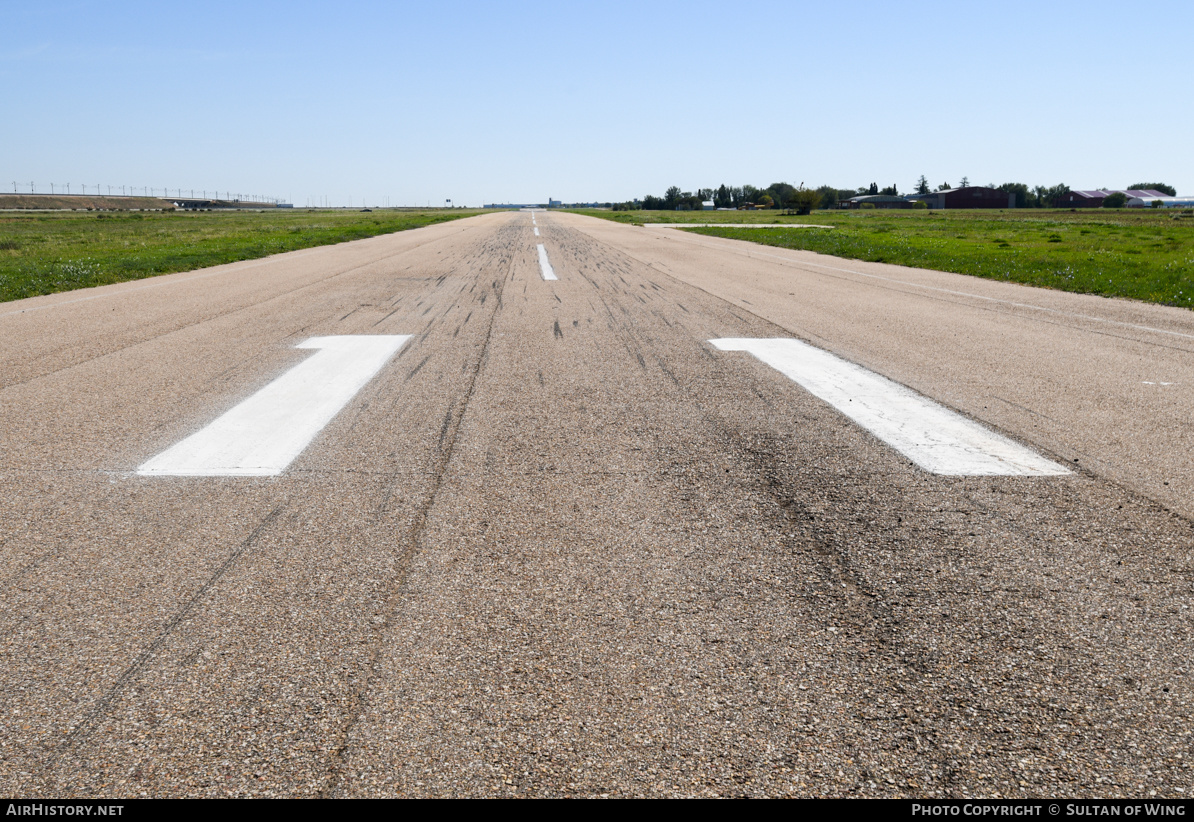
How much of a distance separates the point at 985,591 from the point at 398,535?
2079 mm

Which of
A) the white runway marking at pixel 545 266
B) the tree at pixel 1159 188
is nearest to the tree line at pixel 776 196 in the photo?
the tree at pixel 1159 188

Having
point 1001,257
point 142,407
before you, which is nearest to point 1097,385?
point 142,407

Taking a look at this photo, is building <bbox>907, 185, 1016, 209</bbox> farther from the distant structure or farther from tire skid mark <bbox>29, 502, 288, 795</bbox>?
tire skid mark <bbox>29, 502, 288, 795</bbox>

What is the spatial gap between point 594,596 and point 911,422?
2779 mm

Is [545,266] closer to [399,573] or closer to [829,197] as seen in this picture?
[399,573]

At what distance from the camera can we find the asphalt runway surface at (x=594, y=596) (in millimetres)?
1799

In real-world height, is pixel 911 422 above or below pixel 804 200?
below

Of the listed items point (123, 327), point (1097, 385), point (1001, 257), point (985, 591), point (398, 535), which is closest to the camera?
point (985, 591)

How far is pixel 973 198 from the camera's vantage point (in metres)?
147

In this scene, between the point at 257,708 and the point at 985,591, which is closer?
the point at 257,708

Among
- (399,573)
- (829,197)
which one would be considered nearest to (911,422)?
(399,573)

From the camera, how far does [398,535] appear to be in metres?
2.96
